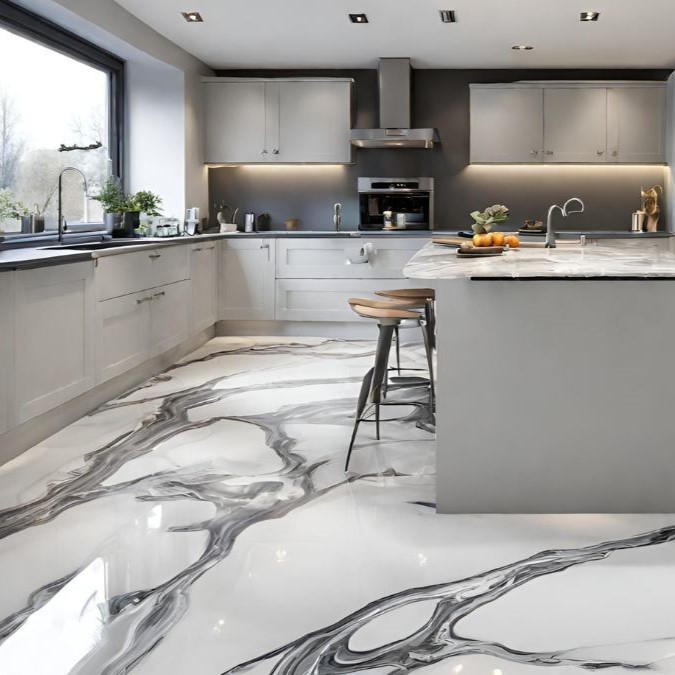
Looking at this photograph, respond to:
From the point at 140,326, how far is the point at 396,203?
11.2 feet

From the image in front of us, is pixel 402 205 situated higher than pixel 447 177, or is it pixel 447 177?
pixel 447 177

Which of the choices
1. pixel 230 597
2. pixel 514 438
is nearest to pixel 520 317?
pixel 514 438

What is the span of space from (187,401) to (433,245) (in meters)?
1.69

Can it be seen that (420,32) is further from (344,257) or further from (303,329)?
(303,329)

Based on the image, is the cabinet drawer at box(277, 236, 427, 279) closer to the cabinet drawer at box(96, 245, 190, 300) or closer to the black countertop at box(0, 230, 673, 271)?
the black countertop at box(0, 230, 673, 271)

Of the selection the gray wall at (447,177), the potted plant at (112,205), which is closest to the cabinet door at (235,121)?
the gray wall at (447,177)

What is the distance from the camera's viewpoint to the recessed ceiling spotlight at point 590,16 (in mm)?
6012

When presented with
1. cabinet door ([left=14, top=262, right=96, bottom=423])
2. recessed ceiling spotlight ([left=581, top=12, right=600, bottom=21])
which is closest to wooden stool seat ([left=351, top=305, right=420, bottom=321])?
cabinet door ([left=14, top=262, right=96, bottom=423])

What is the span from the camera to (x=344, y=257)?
7.75 m

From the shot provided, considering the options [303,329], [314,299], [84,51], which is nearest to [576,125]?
[314,299]

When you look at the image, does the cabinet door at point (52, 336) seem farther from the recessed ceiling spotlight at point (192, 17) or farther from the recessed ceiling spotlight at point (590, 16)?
the recessed ceiling spotlight at point (590, 16)

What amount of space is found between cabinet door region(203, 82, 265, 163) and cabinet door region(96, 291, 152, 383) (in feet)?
9.03

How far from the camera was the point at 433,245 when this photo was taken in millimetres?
5359

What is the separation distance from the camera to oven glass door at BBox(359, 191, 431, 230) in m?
8.20
